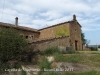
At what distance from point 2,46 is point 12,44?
994 millimetres

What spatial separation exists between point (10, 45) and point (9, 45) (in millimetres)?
95

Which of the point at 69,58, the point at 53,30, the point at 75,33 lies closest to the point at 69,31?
the point at 75,33

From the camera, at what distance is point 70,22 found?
99.6ft

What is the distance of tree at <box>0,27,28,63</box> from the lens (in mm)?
15984

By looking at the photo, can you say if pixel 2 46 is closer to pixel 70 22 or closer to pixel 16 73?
pixel 16 73

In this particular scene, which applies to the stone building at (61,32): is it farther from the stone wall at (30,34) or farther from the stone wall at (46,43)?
the stone wall at (46,43)

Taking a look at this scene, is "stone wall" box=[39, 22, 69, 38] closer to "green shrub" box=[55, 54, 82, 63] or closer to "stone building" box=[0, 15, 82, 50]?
"stone building" box=[0, 15, 82, 50]

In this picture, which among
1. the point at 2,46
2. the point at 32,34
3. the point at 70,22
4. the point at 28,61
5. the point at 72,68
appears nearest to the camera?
the point at 72,68

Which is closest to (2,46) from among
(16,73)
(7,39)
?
(7,39)

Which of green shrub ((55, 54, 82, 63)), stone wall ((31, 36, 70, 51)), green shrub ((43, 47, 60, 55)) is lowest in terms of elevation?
green shrub ((55, 54, 82, 63))

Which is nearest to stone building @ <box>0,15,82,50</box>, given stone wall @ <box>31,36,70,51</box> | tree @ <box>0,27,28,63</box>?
stone wall @ <box>31,36,70,51</box>

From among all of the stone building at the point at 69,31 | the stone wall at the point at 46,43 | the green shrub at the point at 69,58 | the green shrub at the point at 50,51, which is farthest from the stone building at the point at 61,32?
the green shrub at the point at 69,58

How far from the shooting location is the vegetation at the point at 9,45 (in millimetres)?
15945

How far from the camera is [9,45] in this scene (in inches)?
635
